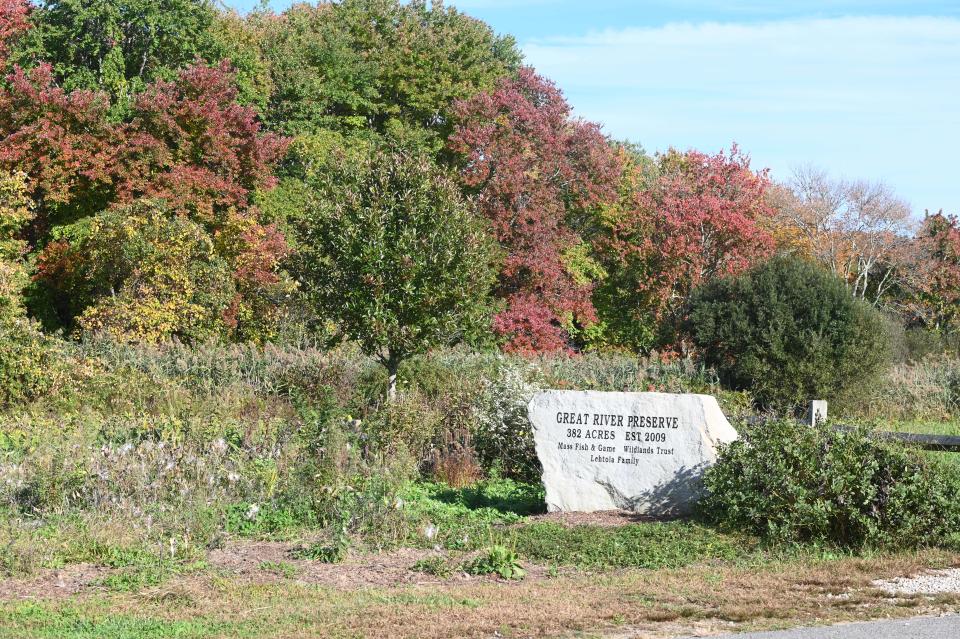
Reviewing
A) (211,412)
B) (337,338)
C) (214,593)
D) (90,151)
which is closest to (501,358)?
(337,338)

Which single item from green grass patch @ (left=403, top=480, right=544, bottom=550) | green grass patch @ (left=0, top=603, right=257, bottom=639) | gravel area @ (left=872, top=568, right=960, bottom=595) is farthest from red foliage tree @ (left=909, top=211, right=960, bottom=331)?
green grass patch @ (left=0, top=603, right=257, bottom=639)

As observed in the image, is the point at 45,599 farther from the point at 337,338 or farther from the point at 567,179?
the point at 567,179

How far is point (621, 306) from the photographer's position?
109 ft

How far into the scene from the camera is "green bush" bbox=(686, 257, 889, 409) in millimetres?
20484

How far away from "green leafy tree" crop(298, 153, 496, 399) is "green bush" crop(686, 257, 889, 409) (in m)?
7.34

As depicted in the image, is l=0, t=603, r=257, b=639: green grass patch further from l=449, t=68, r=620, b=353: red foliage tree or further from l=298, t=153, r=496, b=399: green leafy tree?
l=449, t=68, r=620, b=353: red foliage tree

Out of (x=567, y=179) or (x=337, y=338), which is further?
(x=567, y=179)

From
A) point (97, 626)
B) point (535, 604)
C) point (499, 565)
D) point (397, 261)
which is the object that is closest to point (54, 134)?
point (397, 261)

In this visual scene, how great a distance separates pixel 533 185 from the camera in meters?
28.5

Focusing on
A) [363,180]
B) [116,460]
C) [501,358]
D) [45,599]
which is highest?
[363,180]

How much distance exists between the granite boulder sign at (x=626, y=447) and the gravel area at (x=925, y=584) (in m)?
2.85

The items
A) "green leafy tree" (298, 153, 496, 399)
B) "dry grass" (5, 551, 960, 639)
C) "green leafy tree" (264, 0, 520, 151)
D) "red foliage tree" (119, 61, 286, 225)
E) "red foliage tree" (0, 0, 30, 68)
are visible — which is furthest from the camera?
"green leafy tree" (264, 0, 520, 151)

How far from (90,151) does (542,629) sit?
22778 millimetres

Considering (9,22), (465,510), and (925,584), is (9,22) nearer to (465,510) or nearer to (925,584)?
(465,510)
